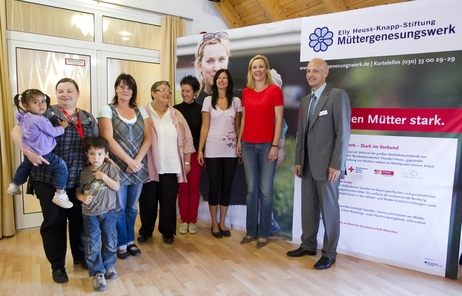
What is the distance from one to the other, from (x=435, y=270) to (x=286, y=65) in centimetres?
215

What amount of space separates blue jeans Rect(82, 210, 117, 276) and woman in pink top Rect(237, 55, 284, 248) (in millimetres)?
1279

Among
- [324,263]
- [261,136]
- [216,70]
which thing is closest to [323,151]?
[261,136]

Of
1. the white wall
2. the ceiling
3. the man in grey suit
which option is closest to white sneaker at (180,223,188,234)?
the man in grey suit

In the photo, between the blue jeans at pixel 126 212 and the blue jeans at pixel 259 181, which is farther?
the blue jeans at pixel 259 181

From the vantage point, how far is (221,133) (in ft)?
10.1

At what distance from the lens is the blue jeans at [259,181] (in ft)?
9.64

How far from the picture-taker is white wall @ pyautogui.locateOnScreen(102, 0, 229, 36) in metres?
4.11

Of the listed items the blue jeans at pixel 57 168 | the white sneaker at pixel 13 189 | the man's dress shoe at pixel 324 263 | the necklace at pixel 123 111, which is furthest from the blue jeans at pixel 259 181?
the white sneaker at pixel 13 189

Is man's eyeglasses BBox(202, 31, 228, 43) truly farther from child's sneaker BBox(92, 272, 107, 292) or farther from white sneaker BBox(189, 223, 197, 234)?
child's sneaker BBox(92, 272, 107, 292)

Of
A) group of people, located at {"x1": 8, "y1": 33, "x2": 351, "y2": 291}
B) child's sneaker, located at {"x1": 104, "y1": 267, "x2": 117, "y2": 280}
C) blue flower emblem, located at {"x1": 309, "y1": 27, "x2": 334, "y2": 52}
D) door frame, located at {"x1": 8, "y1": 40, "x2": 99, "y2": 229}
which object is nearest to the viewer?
group of people, located at {"x1": 8, "y1": 33, "x2": 351, "y2": 291}

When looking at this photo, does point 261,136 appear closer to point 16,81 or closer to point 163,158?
point 163,158

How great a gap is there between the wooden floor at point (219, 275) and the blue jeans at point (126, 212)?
0.61 feet

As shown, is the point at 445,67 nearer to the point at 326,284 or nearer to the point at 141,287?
the point at 326,284

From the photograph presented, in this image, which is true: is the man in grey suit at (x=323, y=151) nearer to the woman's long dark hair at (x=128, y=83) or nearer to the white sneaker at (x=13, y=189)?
the woman's long dark hair at (x=128, y=83)
